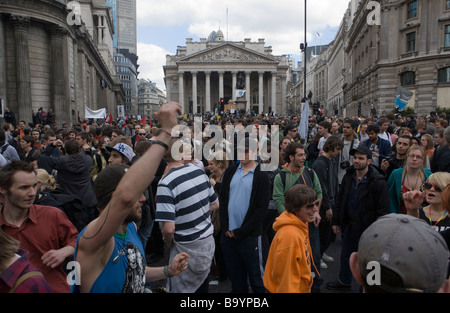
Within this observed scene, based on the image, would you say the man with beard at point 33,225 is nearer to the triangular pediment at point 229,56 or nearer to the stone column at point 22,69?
the stone column at point 22,69

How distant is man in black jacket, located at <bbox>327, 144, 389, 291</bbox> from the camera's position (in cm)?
448

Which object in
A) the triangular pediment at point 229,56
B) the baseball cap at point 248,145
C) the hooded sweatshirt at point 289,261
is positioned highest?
the triangular pediment at point 229,56

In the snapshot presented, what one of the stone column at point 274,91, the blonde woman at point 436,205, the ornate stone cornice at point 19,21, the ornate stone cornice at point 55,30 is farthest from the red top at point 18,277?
the stone column at point 274,91

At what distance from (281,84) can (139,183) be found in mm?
85223

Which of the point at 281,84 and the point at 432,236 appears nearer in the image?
the point at 432,236

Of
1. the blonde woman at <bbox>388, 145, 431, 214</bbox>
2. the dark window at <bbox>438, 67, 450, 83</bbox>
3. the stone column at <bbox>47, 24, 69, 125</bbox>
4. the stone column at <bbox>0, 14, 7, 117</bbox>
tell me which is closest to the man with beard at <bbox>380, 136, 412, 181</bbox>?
the blonde woman at <bbox>388, 145, 431, 214</bbox>

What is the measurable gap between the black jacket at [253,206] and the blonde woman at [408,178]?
2.11 metres

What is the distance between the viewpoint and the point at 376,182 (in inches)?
177

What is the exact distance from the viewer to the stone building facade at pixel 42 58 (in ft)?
62.8

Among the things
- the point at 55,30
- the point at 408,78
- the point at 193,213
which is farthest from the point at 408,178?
the point at 408,78

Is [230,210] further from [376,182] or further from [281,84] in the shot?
[281,84]

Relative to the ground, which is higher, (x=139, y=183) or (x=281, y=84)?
(x=281, y=84)

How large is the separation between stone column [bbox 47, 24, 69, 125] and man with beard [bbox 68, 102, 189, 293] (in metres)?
22.7
